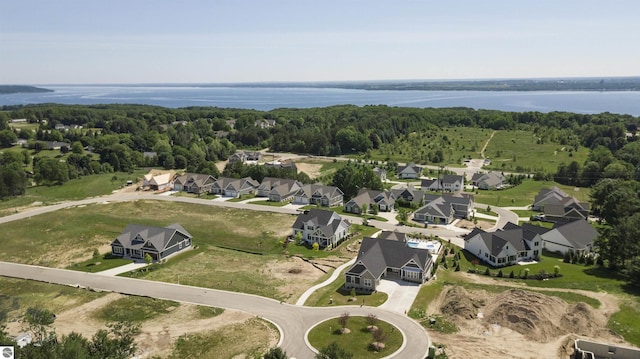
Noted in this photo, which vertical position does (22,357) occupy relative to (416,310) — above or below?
above

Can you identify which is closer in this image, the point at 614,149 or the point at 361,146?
the point at 614,149

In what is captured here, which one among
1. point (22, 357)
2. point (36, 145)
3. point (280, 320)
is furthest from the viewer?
point (36, 145)

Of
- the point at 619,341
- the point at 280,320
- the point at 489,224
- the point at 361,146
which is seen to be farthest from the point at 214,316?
the point at 361,146

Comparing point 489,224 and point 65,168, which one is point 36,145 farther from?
point 489,224

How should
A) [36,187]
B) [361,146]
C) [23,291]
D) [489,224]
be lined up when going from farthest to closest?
[361,146] < [36,187] < [489,224] < [23,291]

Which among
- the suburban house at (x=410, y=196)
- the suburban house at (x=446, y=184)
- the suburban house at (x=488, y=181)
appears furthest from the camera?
the suburban house at (x=488, y=181)

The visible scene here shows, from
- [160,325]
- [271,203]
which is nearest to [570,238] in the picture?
[160,325]

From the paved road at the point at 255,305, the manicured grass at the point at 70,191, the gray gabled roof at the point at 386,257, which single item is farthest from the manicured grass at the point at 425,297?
the manicured grass at the point at 70,191

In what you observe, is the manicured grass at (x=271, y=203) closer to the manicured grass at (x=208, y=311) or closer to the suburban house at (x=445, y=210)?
the suburban house at (x=445, y=210)
